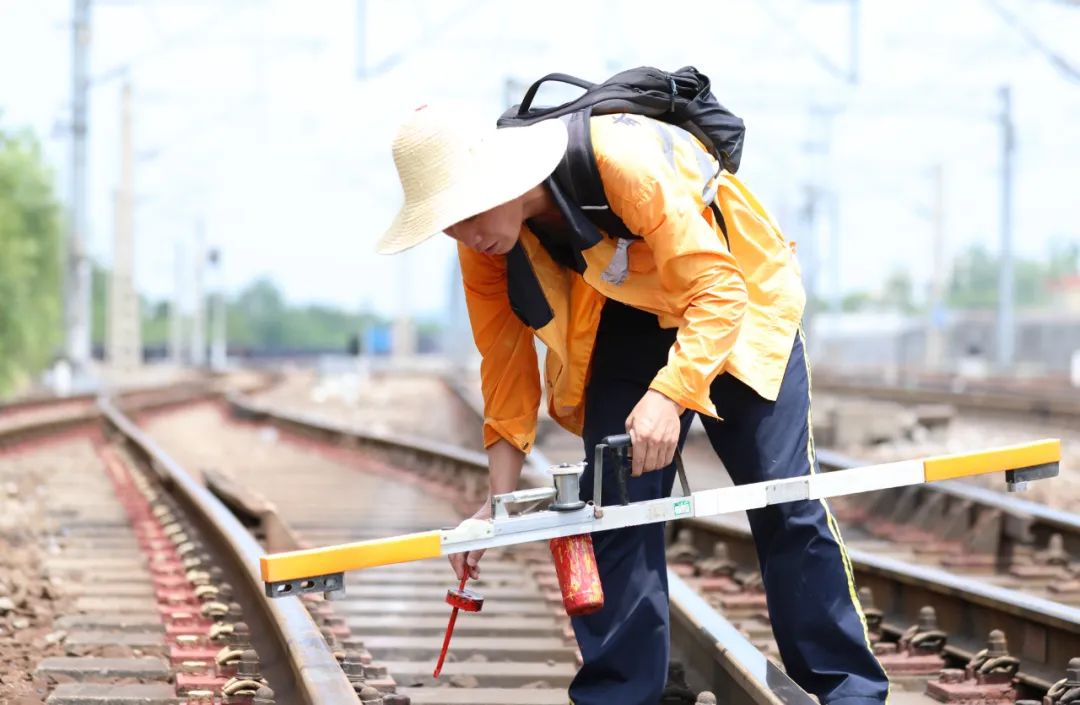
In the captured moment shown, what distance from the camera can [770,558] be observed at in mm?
3268

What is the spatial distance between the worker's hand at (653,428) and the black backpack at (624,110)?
37 centimetres

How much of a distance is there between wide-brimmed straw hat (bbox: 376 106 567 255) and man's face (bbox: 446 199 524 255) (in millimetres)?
62

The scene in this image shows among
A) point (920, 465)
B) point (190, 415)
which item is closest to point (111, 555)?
point (920, 465)

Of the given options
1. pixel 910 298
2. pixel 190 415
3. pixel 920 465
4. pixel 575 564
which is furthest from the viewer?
pixel 910 298

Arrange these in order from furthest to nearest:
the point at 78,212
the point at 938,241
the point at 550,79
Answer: the point at 938,241, the point at 78,212, the point at 550,79

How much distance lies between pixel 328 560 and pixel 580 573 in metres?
0.54

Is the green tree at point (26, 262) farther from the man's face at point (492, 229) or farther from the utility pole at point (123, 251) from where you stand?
the man's face at point (492, 229)

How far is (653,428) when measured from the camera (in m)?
2.84

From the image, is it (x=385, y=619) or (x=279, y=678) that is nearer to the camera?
(x=279, y=678)

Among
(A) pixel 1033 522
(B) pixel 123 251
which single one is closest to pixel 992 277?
(B) pixel 123 251

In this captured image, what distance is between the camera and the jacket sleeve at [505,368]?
333 centimetres

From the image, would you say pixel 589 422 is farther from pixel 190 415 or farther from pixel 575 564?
pixel 190 415

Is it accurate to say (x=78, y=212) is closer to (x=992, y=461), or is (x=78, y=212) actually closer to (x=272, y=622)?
(x=272, y=622)

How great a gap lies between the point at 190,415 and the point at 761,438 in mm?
18337
